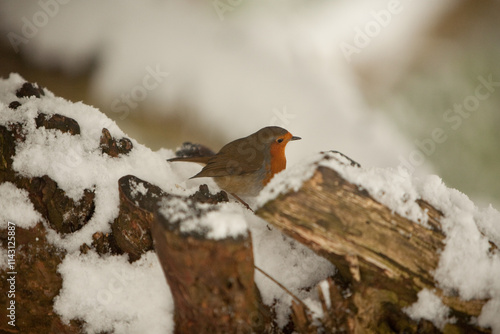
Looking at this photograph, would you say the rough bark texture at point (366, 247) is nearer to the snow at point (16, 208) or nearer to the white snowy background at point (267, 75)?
the white snowy background at point (267, 75)

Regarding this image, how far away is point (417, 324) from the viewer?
0.91 metres

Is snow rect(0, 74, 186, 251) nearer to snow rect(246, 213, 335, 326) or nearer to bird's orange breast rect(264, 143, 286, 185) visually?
snow rect(246, 213, 335, 326)

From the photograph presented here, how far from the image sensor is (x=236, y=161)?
5.58ft

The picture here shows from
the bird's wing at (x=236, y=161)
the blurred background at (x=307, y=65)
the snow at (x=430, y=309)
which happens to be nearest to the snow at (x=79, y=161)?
the bird's wing at (x=236, y=161)

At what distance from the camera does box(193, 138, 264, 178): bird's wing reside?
→ 1669 mm

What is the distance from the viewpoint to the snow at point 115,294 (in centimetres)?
99

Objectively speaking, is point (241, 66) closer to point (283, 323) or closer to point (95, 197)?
point (95, 197)

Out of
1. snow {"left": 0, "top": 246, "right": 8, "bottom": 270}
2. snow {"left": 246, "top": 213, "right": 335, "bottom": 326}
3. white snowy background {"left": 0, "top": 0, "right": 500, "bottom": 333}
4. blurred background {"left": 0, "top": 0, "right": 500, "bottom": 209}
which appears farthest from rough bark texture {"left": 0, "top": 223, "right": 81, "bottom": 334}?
blurred background {"left": 0, "top": 0, "right": 500, "bottom": 209}

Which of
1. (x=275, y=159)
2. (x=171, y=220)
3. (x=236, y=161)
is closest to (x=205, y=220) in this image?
(x=171, y=220)

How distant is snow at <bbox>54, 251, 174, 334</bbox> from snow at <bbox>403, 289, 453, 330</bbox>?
26.4 inches

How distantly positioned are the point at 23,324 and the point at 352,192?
3.70 ft

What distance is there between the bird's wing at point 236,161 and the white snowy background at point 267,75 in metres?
0.14

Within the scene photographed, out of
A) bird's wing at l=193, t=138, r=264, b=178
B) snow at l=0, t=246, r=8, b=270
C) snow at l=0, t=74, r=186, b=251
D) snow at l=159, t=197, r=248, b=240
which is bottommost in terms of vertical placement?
snow at l=0, t=246, r=8, b=270

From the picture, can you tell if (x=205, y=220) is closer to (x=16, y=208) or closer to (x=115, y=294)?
(x=115, y=294)
